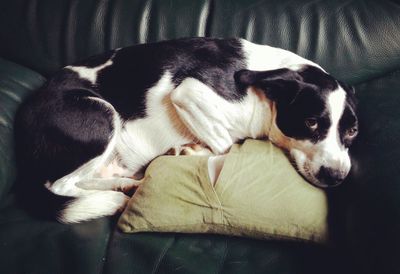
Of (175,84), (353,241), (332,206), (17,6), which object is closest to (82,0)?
(17,6)

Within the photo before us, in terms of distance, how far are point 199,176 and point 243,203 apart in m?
0.15

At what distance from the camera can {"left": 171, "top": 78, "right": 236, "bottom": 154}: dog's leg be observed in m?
1.34

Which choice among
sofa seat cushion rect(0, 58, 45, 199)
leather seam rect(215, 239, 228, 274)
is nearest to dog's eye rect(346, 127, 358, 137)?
leather seam rect(215, 239, 228, 274)

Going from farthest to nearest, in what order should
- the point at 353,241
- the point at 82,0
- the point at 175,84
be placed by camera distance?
the point at 82,0
the point at 175,84
the point at 353,241

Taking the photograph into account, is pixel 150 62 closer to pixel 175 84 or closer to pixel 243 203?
pixel 175 84

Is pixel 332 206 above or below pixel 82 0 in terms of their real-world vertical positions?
below

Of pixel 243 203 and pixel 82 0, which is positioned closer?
pixel 243 203

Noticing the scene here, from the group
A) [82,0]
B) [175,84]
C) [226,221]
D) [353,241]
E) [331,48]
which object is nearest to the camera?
[353,241]

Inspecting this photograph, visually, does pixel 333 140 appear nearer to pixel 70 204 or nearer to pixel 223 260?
pixel 223 260

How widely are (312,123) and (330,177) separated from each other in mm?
186

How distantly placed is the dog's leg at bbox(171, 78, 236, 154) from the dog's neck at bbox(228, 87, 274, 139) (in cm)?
6

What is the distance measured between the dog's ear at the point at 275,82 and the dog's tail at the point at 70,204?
0.55m

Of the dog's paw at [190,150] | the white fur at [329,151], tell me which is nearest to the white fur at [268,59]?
the white fur at [329,151]

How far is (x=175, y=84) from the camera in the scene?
1401 mm
